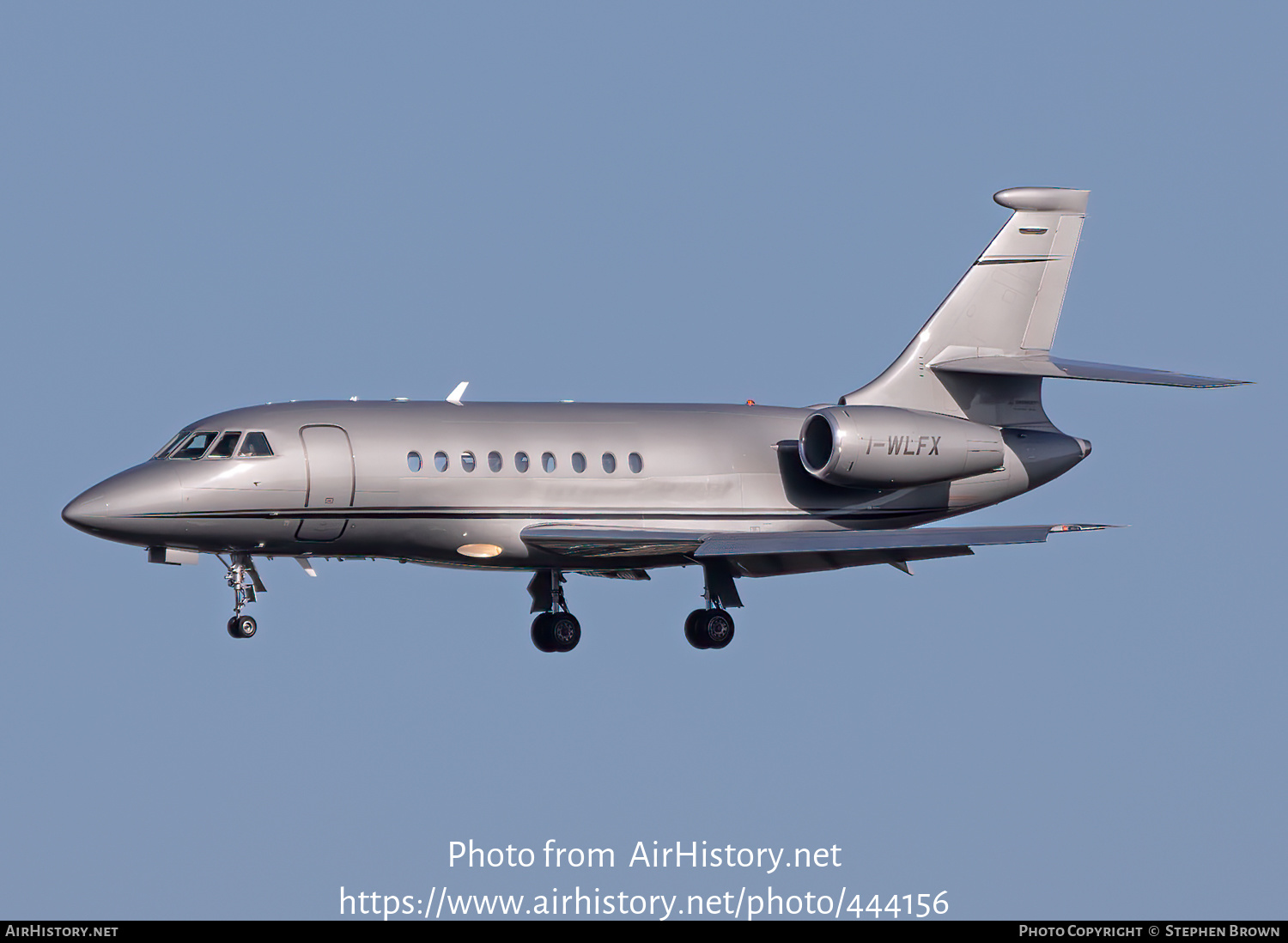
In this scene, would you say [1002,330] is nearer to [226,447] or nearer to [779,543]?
[779,543]

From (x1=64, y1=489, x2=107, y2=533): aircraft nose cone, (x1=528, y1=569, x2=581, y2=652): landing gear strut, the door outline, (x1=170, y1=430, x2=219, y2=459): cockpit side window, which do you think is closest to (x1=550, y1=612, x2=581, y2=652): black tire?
(x1=528, y1=569, x2=581, y2=652): landing gear strut

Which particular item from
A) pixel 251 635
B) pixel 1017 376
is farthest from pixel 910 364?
pixel 251 635

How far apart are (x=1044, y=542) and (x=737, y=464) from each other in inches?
250

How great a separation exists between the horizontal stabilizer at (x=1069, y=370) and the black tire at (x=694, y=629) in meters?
6.90

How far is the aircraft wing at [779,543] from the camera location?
33.3 meters

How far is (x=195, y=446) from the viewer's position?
3381 cm

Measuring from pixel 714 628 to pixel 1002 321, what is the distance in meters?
8.56

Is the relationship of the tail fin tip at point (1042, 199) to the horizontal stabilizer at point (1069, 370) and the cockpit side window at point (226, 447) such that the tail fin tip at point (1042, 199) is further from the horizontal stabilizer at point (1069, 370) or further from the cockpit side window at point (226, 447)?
the cockpit side window at point (226, 447)

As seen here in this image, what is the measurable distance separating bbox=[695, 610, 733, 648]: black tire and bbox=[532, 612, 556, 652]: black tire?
2738 mm

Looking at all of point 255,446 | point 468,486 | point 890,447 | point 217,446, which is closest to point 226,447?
point 217,446

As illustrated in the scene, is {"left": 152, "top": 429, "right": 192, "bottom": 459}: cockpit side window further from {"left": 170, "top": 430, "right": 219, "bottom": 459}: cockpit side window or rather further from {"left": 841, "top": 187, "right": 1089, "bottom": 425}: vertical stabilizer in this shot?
{"left": 841, "top": 187, "right": 1089, "bottom": 425}: vertical stabilizer

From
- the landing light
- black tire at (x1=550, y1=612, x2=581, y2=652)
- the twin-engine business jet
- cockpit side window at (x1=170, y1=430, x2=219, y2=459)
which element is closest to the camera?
the twin-engine business jet

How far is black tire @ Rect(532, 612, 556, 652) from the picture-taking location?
123 ft

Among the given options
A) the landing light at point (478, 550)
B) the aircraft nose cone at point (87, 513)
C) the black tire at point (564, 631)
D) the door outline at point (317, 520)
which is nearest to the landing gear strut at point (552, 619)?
the black tire at point (564, 631)
